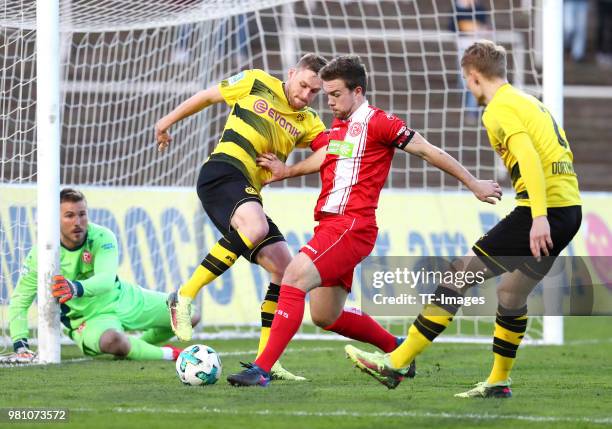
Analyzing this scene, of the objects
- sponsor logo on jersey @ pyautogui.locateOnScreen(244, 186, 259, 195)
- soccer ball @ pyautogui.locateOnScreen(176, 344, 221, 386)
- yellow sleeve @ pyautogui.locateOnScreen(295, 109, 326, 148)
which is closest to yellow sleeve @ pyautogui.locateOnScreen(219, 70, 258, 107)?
yellow sleeve @ pyautogui.locateOnScreen(295, 109, 326, 148)

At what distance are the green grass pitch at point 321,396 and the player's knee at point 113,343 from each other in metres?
0.13

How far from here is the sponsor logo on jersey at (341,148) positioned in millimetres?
6273

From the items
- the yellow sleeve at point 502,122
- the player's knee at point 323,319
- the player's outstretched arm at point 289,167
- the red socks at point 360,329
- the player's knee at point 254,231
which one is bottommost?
the red socks at point 360,329

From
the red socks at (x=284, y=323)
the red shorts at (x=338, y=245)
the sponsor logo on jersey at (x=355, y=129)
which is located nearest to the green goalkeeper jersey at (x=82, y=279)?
the red socks at (x=284, y=323)

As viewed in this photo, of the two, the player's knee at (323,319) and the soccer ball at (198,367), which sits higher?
the player's knee at (323,319)

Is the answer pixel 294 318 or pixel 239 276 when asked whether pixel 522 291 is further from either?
pixel 239 276

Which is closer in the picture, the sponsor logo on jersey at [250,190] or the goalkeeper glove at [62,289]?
the sponsor logo on jersey at [250,190]

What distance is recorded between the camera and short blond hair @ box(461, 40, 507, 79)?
18.8ft

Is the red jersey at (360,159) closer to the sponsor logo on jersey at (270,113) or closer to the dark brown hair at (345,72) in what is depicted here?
the dark brown hair at (345,72)

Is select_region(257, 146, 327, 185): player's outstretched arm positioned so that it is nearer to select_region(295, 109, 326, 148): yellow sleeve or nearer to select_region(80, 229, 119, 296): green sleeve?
select_region(295, 109, 326, 148): yellow sleeve

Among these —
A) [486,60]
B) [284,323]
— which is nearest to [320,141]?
[284,323]

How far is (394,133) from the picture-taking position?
618 cm

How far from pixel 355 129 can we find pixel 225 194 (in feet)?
2.94

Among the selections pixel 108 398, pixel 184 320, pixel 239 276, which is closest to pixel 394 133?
pixel 184 320
